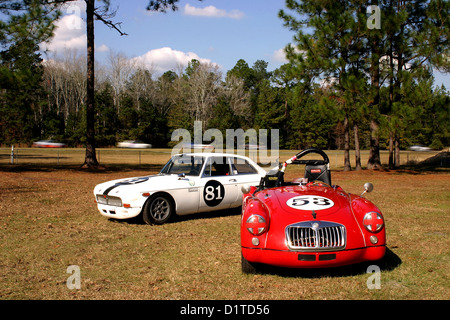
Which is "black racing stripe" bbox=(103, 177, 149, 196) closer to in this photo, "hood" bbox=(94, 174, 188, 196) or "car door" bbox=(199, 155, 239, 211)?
"hood" bbox=(94, 174, 188, 196)

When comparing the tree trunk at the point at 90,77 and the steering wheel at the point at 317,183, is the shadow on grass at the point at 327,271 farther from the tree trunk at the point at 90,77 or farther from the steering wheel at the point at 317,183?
the tree trunk at the point at 90,77

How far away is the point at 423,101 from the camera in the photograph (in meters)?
22.6

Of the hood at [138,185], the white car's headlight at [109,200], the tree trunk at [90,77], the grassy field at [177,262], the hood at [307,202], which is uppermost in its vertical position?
the tree trunk at [90,77]

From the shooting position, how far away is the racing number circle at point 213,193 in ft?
29.5

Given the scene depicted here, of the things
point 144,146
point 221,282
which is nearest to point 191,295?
point 221,282

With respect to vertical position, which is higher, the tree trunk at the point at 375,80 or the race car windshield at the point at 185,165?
the tree trunk at the point at 375,80

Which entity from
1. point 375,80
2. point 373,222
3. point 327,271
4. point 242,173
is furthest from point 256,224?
point 375,80

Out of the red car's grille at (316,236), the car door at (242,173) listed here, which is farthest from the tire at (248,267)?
the car door at (242,173)

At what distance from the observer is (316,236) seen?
4.78 meters

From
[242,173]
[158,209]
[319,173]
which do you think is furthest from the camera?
[242,173]

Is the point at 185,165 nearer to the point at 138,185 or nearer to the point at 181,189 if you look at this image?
the point at 181,189

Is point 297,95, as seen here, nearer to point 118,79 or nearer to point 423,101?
point 423,101

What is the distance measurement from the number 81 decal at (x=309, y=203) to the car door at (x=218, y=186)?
368cm

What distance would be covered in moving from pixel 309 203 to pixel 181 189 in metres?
3.85
